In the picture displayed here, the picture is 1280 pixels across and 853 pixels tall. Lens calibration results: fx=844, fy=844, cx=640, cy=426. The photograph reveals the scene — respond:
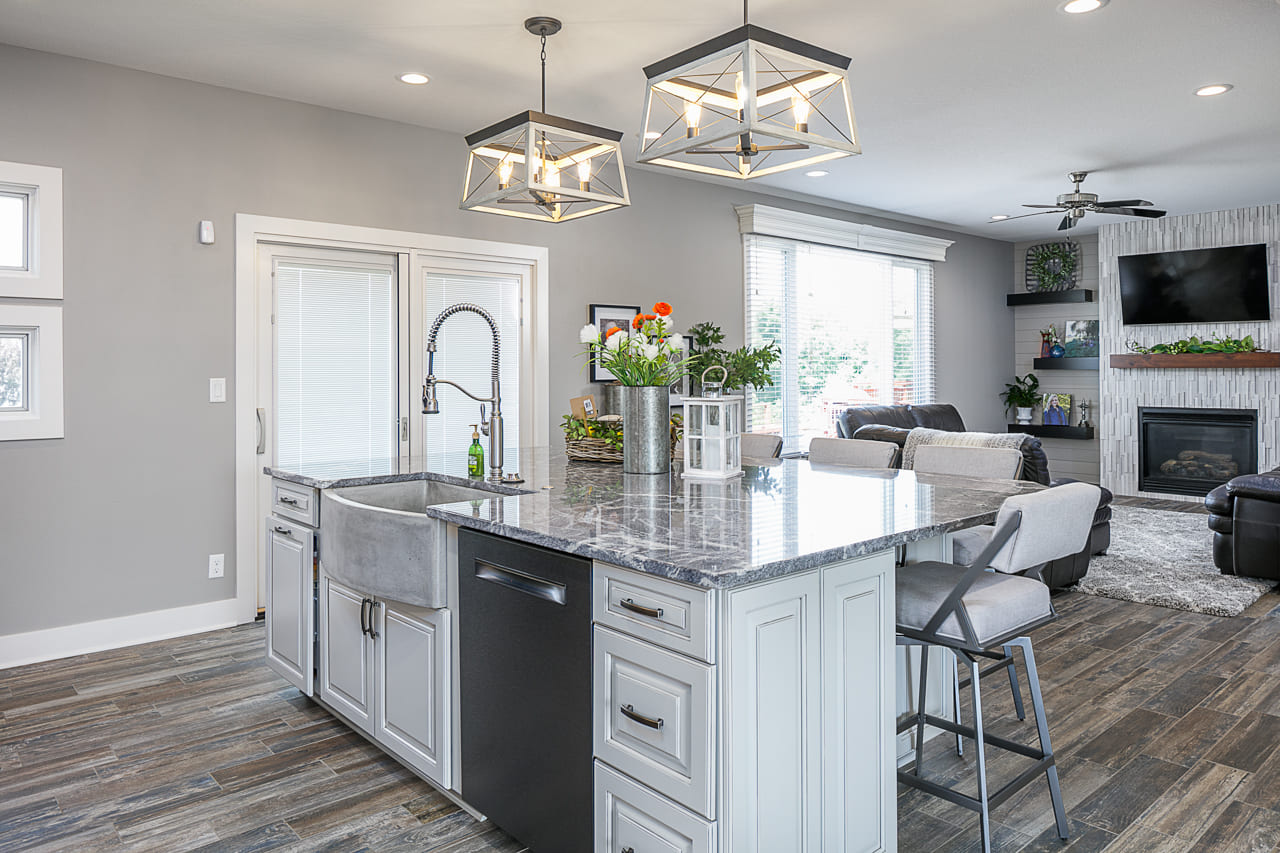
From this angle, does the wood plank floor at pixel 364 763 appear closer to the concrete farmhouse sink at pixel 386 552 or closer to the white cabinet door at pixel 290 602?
the white cabinet door at pixel 290 602

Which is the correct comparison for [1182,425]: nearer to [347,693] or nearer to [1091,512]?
[1091,512]

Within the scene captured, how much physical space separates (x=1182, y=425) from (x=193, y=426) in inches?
335

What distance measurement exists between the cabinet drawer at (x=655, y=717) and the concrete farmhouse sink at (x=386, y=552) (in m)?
0.70

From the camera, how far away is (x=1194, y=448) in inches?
321

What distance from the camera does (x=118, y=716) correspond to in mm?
3080

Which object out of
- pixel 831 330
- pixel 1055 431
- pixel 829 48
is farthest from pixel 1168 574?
pixel 1055 431

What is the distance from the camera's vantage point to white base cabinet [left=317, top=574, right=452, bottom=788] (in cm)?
231

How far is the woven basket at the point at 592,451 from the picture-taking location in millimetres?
3223

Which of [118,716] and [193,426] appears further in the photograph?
[193,426]

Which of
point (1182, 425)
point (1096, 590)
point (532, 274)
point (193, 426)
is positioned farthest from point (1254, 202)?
point (193, 426)

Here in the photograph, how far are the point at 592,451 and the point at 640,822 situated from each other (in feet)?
5.66

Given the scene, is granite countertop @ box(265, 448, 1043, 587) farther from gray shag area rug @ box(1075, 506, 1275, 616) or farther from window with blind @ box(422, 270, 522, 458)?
gray shag area rug @ box(1075, 506, 1275, 616)

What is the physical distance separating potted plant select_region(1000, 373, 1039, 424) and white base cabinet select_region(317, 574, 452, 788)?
331 inches

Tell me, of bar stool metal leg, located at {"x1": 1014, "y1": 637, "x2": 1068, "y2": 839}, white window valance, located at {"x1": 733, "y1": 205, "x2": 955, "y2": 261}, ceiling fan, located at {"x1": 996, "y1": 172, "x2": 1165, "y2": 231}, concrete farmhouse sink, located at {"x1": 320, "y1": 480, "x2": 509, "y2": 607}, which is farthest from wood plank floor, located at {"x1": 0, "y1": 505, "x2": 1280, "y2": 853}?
white window valance, located at {"x1": 733, "y1": 205, "x2": 955, "y2": 261}
